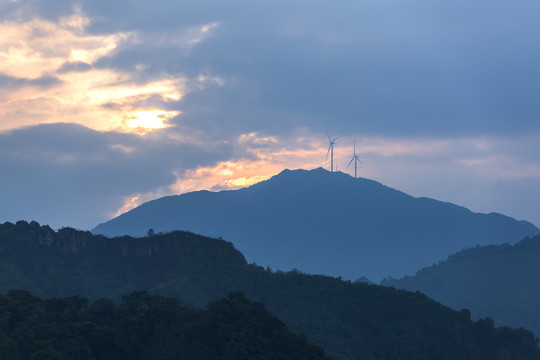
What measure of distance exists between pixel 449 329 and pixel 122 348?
3382 inches

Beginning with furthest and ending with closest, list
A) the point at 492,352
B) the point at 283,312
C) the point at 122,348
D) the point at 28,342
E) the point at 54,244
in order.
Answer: the point at 54,244 → the point at 283,312 → the point at 492,352 → the point at 122,348 → the point at 28,342

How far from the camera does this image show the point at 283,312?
177 meters

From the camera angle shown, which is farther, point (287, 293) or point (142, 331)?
point (287, 293)

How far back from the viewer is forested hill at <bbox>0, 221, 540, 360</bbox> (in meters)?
164

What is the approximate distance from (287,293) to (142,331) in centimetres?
7344

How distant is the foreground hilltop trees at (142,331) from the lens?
101875mm

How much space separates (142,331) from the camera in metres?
115

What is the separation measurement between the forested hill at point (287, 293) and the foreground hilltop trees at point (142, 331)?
46.6m

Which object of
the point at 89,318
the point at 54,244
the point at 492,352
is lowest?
the point at 492,352

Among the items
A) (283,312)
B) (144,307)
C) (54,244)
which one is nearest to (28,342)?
(144,307)

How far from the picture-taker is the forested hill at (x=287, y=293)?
164 meters

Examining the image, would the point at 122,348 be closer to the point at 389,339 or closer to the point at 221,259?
the point at 389,339

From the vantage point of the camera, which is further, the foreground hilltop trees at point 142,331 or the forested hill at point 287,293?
the forested hill at point 287,293

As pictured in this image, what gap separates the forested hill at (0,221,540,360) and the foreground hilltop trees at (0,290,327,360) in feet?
153
